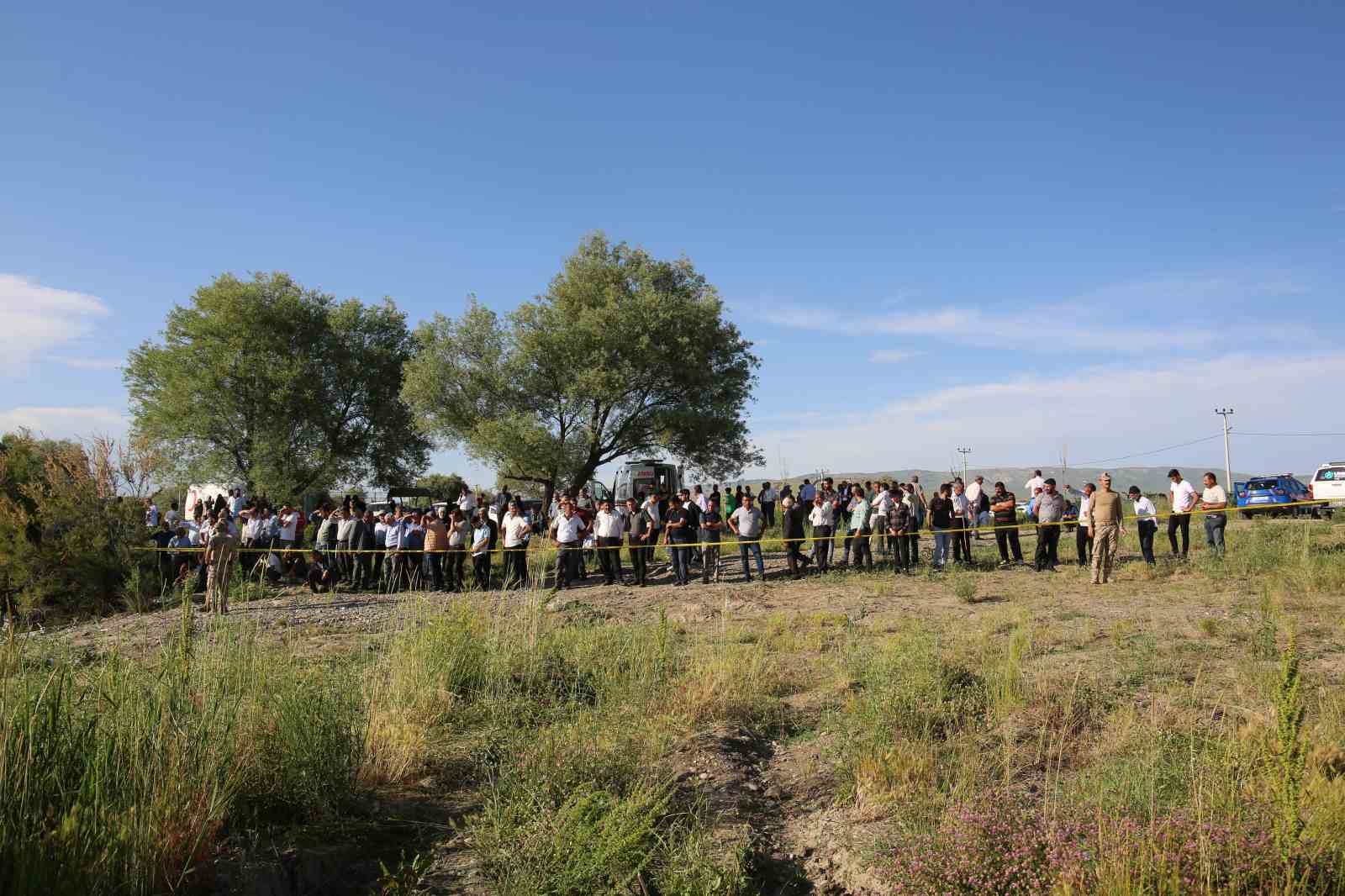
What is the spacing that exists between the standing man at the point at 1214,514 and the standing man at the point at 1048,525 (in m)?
2.41

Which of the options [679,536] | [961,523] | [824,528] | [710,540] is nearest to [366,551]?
[679,536]

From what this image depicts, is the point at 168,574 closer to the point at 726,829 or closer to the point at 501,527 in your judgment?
the point at 501,527

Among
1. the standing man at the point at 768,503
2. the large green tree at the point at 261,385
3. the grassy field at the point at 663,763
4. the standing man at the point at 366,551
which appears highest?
Result: the large green tree at the point at 261,385

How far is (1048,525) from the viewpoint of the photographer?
Answer: 620 inches

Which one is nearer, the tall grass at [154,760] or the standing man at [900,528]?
the tall grass at [154,760]

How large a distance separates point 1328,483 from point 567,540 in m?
25.8

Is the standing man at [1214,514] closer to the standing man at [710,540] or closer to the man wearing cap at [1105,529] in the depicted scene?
the man wearing cap at [1105,529]

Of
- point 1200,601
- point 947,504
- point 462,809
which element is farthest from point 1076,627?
point 462,809

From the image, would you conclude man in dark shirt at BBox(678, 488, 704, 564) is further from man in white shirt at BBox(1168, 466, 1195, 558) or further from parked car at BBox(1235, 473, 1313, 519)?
parked car at BBox(1235, 473, 1313, 519)

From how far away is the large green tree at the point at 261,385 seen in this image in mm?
35812

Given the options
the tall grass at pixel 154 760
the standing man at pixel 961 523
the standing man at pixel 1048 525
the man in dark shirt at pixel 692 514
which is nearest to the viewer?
the tall grass at pixel 154 760

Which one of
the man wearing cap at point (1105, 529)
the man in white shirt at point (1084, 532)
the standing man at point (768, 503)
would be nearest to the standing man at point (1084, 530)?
the man in white shirt at point (1084, 532)

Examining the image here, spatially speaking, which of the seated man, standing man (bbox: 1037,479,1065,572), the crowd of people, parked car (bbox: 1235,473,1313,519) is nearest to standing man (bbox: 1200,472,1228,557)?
the crowd of people

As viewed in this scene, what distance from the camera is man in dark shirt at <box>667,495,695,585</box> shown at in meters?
16.0
